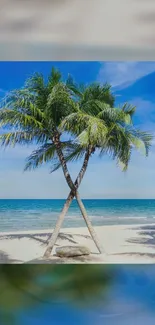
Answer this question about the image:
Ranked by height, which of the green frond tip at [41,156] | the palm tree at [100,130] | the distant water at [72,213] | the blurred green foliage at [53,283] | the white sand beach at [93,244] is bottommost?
the blurred green foliage at [53,283]

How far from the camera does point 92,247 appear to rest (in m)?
3.83

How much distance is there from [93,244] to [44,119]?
1172 mm

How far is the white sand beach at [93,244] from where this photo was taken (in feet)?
12.4

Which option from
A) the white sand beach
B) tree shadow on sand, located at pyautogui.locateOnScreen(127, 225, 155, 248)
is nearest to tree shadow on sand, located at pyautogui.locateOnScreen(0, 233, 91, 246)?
the white sand beach

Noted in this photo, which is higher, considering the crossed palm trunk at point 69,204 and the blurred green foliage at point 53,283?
the crossed palm trunk at point 69,204

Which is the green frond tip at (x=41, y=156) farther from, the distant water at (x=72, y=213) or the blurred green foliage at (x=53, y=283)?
the blurred green foliage at (x=53, y=283)

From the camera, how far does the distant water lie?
3803mm

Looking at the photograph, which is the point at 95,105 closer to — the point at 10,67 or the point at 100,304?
the point at 10,67

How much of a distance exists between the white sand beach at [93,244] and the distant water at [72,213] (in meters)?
0.06

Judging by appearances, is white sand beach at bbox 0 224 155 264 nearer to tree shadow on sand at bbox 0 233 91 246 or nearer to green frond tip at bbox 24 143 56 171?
tree shadow on sand at bbox 0 233 91 246

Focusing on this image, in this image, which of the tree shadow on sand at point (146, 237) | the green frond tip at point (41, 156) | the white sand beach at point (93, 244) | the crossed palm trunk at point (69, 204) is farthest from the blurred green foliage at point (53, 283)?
the green frond tip at point (41, 156)

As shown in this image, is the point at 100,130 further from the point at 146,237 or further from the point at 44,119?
the point at 146,237
